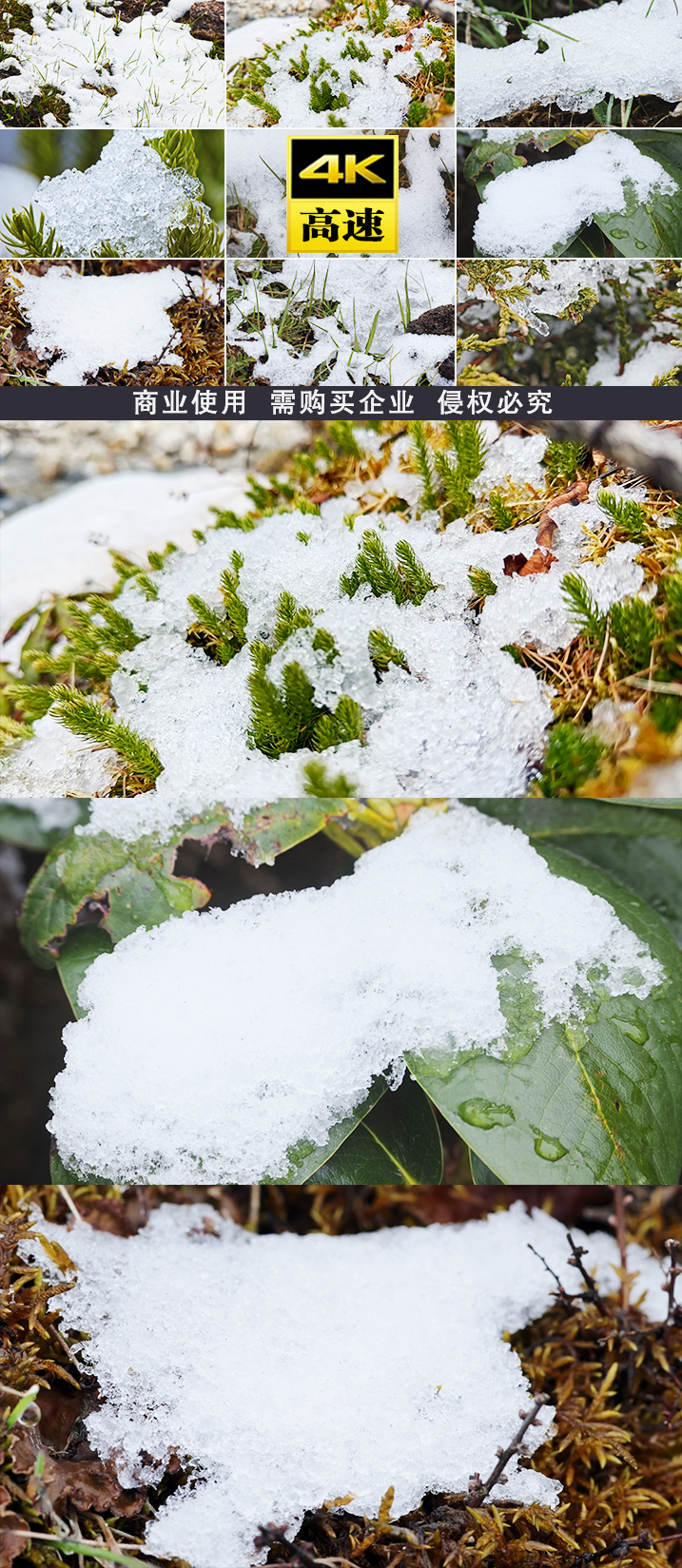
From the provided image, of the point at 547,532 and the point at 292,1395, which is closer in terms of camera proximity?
the point at 292,1395

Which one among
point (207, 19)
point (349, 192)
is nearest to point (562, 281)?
point (349, 192)

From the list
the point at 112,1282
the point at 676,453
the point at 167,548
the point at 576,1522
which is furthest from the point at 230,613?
the point at 576,1522

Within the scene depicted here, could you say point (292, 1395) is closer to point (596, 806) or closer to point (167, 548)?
point (596, 806)

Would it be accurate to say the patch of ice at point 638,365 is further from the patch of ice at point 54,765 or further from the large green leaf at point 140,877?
the patch of ice at point 54,765

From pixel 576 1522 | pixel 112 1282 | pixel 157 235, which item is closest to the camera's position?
pixel 576 1522

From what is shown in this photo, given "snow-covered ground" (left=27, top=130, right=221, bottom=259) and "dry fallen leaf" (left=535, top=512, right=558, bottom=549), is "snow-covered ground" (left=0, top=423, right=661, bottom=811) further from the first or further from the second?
"snow-covered ground" (left=27, top=130, right=221, bottom=259)

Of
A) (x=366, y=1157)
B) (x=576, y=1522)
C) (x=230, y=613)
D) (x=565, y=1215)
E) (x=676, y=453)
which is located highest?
(x=676, y=453)

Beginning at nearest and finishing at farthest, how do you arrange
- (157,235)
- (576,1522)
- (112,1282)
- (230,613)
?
(576,1522) → (112,1282) → (230,613) → (157,235)

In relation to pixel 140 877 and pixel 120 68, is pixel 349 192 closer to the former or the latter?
pixel 120 68
